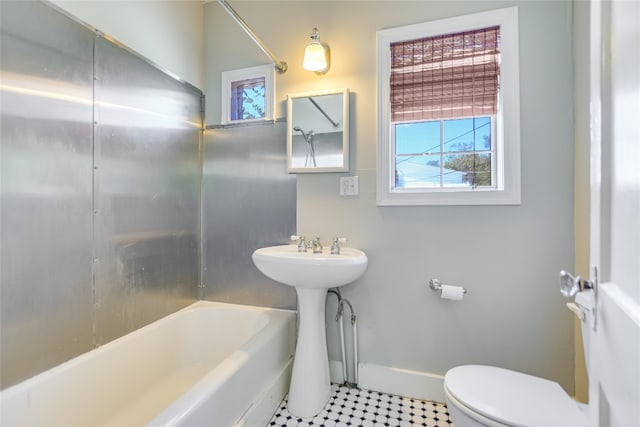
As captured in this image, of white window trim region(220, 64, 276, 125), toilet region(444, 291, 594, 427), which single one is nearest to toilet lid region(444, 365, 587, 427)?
toilet region(444, 291, 594, 427)

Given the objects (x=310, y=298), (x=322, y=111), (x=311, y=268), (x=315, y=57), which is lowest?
(x=310, y=298)

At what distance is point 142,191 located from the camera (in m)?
1.67

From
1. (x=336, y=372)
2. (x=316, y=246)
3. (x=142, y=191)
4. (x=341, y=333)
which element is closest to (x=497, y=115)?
(x=316, y=246)

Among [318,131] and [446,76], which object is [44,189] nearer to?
[318,131]

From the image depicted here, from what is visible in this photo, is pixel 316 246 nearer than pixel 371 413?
No

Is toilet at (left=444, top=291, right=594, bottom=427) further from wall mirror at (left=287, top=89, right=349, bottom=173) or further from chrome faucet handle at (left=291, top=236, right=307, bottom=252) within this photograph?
wall mirror at (left=287, top=89, right=349, bottom=173)

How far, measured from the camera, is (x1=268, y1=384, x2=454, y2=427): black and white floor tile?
4.71ft

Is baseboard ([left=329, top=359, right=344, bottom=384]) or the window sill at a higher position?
the window sill

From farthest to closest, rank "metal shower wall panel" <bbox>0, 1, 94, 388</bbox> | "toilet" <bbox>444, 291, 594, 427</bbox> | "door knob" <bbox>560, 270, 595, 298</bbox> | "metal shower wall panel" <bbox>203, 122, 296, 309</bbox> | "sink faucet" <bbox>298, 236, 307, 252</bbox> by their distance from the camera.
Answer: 1. "metal shower wall panel" <bbox>203, 122, 296, 309</bbox>
2. "sink faucet" <bbox>298, 236, 307, 252</bbox>
3. "metal shower wall panel" <bbox>0, 1, 94, 388</bbox>
4. "toilet" <bbox>444, 291, 594, 427</bbox>
5. "door knob" <bbox>560, 270, 595, 298</bbox>

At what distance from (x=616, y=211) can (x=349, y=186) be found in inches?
51.2

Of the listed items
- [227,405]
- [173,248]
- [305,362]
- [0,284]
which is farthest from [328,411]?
[0,284]

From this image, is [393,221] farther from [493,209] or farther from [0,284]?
[0,284]

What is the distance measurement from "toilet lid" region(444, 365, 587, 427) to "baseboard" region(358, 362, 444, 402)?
17.6 inches

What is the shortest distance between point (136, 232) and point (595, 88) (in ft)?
6.34
